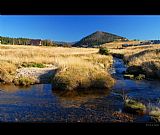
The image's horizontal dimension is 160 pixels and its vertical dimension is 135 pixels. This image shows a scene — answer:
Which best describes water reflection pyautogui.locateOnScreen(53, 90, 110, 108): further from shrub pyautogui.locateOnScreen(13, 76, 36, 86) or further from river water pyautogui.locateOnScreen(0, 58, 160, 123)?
shrub pyautogui.locateOnScreen(13, 76, 36, 86)

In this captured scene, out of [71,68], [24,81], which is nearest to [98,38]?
[24,81]

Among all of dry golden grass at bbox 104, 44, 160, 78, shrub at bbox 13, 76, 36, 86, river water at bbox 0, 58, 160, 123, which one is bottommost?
river water at bbox 0, 58, 160, 123

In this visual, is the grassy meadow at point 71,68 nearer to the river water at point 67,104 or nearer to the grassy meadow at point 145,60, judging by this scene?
the river water at point 67,104

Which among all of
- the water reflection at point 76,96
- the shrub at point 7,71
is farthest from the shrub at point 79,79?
the shrub at point 7,71

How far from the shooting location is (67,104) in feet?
15.8

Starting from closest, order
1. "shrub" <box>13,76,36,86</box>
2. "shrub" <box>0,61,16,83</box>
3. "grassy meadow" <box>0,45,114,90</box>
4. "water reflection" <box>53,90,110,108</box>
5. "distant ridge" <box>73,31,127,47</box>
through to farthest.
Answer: "distant ridge" <box>73,31,127,47</box>
"water reflection" <box>53,90,110,108</box>
"grassy meadow" <box>0,45,114,90</box>
"shrub" <box>0,61,16,83</box>
"shrub" <box>13,76,36,86</box>

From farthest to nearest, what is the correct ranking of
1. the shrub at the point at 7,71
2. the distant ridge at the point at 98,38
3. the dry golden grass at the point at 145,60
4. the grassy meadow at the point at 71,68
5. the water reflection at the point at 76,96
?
the dry golden grass at the point at 145,60 → the shrub at the point at 7,71 → the grassy meadow at the point at 71,68 → the water reflection at the point at 76,96 → the distant ridge at the point at 98,38

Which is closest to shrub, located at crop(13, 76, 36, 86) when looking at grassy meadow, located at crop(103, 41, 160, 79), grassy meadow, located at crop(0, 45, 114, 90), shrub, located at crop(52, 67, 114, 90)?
grassy meadow, located at crop(0, 45, 114, 90)

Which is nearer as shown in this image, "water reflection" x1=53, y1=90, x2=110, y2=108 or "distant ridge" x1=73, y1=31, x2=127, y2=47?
"distant ridge" x1=73, y1=31, x2=127, y2=47

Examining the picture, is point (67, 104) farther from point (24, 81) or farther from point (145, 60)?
point (145, 60)

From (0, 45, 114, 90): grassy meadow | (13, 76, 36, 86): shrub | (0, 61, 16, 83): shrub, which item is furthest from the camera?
(13, 76, 36, 86): shrub

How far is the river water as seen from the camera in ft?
13.3

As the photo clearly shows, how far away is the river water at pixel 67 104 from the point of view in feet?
13.3
